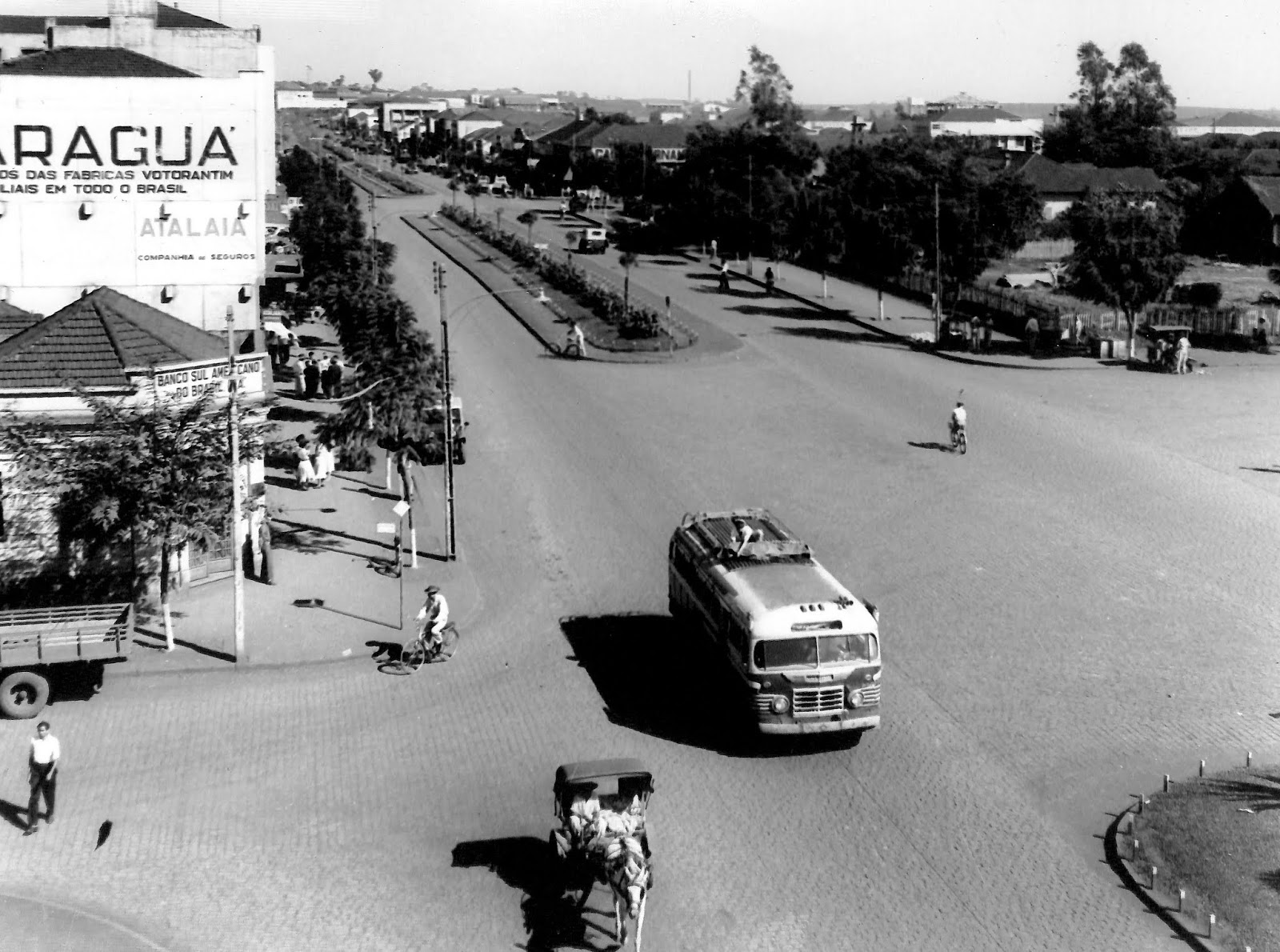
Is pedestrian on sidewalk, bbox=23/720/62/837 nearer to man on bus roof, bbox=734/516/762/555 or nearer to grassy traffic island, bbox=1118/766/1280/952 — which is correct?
man on bus roof, bbox=734/516/762/555

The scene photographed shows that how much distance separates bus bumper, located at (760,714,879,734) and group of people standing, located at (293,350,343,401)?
24953 mm

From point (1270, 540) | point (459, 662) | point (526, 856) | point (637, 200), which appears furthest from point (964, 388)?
point (637, 200)

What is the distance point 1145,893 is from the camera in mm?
13805

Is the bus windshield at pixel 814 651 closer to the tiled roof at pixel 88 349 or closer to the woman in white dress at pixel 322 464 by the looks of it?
the tiled roof at pixel 88 349

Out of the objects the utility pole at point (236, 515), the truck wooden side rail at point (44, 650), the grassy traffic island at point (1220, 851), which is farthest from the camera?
the utility pole at point (236, 515)

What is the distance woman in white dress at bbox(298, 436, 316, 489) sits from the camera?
96.9 ft

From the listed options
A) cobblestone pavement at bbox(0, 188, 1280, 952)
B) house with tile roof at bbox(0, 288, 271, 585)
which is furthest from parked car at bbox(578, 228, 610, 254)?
house with tile roof at bbox(0, 288, 271, 585)

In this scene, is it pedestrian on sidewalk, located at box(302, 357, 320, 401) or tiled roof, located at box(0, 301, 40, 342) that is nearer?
tiled roof, located at box(0, 301, 40, 342)

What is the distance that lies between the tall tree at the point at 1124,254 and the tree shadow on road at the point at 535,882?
112ft

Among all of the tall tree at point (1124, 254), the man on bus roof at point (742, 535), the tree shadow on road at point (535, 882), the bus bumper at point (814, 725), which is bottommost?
the tree shadow on road at point (535, 882)

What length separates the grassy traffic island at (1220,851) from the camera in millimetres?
13203

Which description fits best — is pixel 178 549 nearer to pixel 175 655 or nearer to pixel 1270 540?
pixel 175 655

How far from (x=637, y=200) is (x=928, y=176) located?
173ft

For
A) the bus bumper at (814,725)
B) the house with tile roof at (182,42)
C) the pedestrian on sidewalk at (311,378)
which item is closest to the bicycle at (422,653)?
the bus bumper at (814,725)
